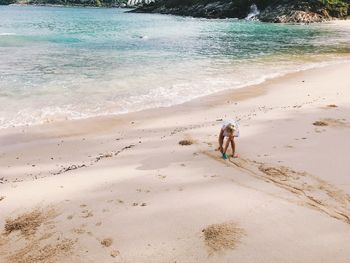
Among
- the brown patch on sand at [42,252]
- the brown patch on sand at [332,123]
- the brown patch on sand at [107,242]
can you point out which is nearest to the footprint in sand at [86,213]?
the brown patch on sand at [42,252]

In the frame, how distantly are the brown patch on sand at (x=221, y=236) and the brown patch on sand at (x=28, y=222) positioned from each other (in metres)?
3.05

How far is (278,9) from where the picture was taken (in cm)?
8694

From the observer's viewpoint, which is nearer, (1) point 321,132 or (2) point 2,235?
(2) point 2,235

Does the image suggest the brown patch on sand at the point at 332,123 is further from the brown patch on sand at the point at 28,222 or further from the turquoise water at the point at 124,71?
the brown patch on sand at the point at 28,222

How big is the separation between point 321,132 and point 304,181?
147 inches

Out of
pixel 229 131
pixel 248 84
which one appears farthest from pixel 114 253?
pixel 248 84

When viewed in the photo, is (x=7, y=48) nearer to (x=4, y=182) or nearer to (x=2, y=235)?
(x=4, y=182)

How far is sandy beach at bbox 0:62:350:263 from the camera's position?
6.59 metres

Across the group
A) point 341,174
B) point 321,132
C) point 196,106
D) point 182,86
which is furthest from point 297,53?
point 341,174

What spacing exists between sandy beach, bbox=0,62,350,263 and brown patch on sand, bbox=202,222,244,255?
2 centimetres

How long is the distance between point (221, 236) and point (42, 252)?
2.99m

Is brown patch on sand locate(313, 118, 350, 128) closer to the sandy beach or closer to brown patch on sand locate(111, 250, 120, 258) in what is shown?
the sandy beach

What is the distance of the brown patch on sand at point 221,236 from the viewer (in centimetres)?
653

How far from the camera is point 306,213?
743 centimetres
